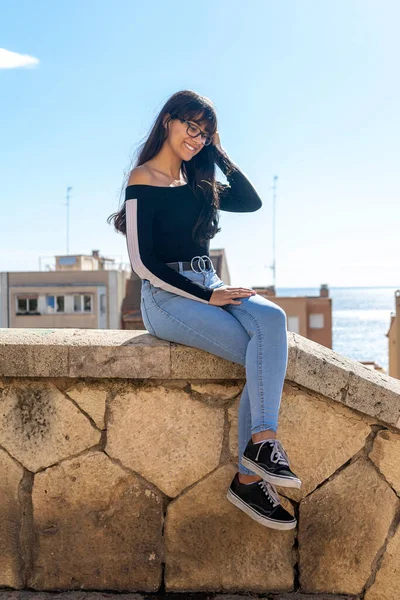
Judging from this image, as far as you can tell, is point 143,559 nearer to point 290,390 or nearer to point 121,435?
point 121,435

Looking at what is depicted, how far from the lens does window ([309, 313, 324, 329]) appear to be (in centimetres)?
3725

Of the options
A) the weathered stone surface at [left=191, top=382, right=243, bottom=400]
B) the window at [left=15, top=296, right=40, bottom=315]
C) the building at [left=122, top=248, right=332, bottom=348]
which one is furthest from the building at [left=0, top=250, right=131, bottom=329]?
the weathered stone surface at [left=191, top=382, right=243, bottom=400]

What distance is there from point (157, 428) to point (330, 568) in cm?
85

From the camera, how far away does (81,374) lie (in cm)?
245

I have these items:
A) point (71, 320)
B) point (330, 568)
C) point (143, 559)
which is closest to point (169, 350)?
point (143, 559)

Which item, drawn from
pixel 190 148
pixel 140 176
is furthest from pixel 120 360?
pixel 190 148

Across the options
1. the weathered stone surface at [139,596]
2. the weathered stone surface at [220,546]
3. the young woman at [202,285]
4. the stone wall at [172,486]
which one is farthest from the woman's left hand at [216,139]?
the weathered stone surface at [139,596]

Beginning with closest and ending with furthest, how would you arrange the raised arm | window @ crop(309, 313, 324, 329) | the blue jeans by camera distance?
the blue jeans, the raised arm, window @ crop(309, 313, 324, 329)

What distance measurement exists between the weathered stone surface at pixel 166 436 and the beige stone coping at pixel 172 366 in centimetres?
12

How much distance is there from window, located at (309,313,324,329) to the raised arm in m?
34.6

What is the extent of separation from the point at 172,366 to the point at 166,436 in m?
0.29

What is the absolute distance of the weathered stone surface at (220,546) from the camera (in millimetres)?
2508

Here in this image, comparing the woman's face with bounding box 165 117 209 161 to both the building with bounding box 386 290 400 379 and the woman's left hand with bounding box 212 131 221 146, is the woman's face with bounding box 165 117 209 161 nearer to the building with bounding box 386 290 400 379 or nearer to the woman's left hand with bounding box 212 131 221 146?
the woman's left hand with bounding box 212 131 221 146

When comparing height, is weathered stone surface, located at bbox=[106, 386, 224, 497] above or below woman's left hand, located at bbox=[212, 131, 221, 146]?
below
